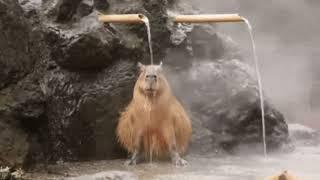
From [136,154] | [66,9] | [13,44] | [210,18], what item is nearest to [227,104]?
[210,18]

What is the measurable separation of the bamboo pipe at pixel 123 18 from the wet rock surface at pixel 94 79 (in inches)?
3.5

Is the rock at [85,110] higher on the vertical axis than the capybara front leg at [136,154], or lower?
higher

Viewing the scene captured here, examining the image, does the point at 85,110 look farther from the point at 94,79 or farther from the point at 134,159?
the point at 134,159

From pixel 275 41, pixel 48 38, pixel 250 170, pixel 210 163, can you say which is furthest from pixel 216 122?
pixel 275 41

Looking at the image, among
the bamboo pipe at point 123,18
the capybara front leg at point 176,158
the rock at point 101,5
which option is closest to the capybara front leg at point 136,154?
the capybara front leg at point 176,158

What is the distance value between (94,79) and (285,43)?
10585 millimetres

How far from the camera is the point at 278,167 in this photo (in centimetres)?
768

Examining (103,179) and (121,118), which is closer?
(103,179)

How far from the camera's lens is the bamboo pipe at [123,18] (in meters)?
8.39

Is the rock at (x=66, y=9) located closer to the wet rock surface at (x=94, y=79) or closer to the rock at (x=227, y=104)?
the wet rock surface at (x=94, y=79)

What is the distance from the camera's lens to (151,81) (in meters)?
7.92

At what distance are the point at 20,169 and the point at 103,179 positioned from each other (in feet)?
3.12

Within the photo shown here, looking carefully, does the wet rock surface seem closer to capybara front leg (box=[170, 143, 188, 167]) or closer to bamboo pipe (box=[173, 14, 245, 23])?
bamboo pipe (box=[173, 14, 245, 23])

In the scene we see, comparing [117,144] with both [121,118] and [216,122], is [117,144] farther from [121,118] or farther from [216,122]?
[216,122]
